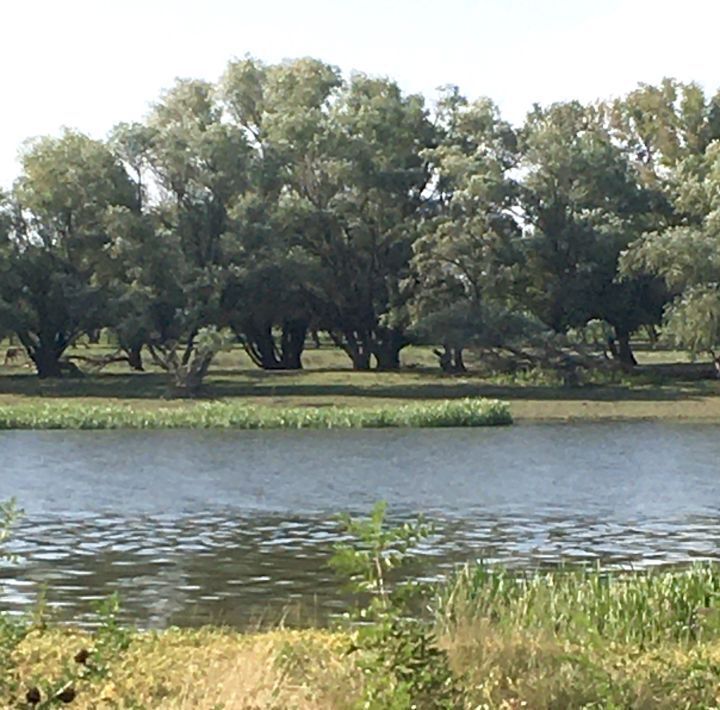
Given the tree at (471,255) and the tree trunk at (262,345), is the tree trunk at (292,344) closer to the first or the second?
the tree trunk at (262,345)

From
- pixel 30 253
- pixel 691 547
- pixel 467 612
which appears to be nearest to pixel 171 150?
pixel 30 253

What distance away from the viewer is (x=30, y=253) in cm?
6644

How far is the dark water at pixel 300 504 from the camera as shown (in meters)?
20.9

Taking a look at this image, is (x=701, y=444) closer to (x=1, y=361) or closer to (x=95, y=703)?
(x=95, y=703)

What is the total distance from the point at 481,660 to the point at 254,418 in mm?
41172

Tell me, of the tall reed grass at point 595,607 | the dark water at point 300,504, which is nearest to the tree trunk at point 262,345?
the dark water at point 300,504

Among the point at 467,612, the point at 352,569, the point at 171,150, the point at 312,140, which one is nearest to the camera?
the point at 352,569

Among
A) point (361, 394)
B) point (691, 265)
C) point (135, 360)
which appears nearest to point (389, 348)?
point (135, 360)

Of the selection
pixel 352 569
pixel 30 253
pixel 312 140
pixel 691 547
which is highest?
pixel 312 140

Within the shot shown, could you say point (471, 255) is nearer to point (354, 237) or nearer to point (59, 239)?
point (354, 237)

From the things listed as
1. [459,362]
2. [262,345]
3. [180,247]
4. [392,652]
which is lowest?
[392,652]

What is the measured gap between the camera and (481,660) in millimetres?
10906

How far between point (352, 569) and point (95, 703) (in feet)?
5.73

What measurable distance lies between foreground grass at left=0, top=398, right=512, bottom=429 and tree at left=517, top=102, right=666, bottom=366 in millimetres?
17306
